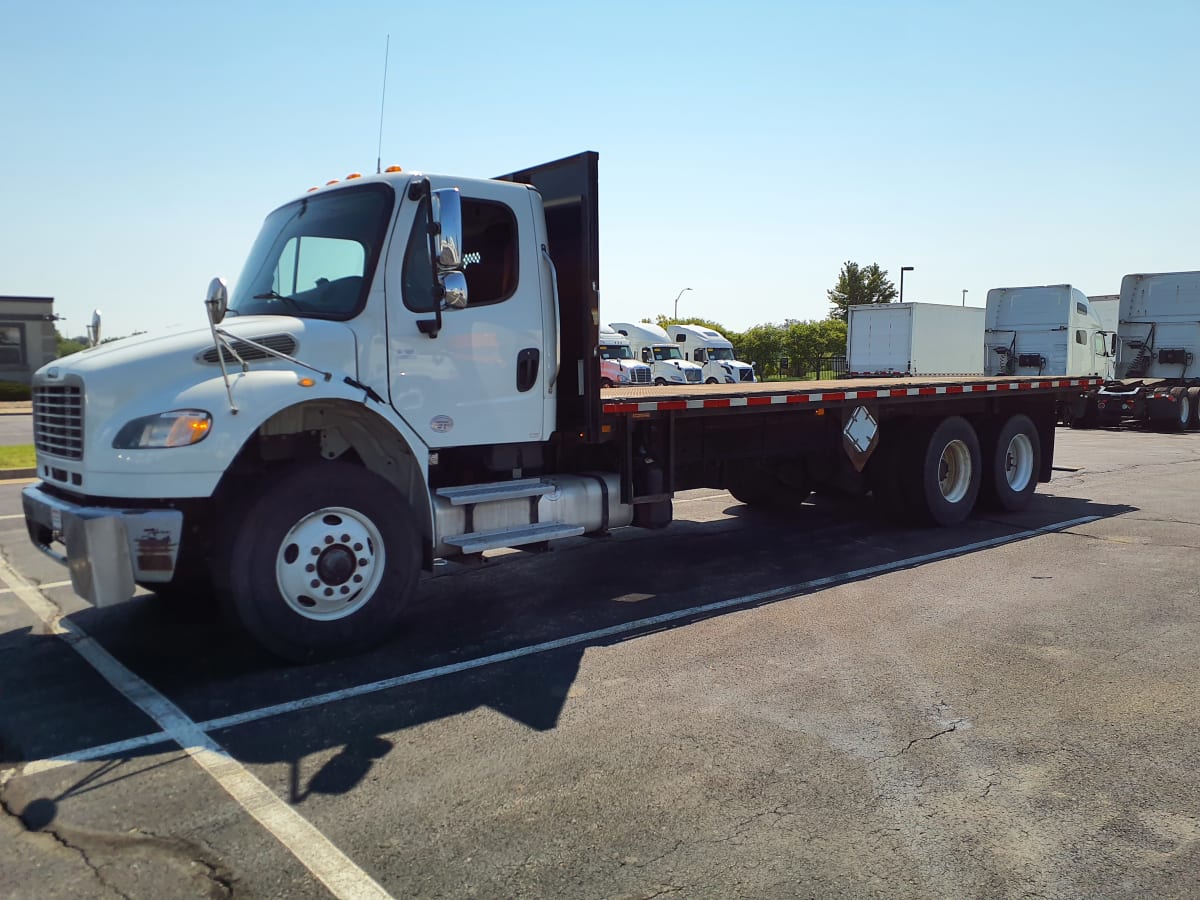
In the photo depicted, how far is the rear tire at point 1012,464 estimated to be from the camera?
33.7 feet

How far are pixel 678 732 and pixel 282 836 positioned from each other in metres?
1.78

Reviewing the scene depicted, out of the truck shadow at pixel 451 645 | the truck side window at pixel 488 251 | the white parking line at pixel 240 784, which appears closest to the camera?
the white parking line at pixel 240 784

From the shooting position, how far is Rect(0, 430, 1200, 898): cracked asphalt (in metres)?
3.18

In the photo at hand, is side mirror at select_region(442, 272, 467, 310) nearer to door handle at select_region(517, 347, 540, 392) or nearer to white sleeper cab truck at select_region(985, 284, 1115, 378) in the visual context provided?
door handle at select_region(517, 347, 540, 392)

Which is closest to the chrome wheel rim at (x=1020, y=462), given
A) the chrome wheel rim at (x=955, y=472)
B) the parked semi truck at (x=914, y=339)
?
the chrome wheel rim at (x=955, y=472)

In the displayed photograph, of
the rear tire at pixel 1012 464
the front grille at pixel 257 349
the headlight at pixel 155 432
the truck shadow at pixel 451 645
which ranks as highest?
the front grille at pixel 257 349

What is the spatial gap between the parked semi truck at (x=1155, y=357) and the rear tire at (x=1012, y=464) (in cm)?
1371

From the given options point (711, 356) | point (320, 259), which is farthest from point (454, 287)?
point (711, 356)

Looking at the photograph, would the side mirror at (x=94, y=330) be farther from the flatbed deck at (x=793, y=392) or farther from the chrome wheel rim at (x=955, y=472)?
the chrome wheel rim at (x=955, y=472)

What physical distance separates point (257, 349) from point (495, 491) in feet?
5.89

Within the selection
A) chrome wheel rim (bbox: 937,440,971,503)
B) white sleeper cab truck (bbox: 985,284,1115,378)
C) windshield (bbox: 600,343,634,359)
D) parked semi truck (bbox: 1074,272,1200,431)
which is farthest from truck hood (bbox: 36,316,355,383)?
windshield (bbox: 600,343,634,359)

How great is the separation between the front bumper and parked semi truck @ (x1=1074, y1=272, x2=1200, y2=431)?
898 inches

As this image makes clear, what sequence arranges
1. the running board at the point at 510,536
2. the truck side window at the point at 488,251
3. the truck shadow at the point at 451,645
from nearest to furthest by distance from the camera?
the truck shadow at the point at 451,645 < the running board at the point at 510,536 < the truck side window at the point at 488,251

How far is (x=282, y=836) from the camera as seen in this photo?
3350 mm
